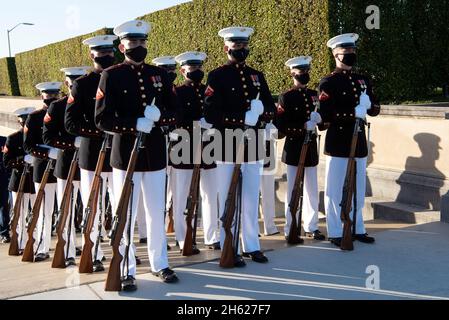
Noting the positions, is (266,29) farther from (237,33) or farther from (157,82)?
(157,82)

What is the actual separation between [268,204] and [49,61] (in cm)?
2448

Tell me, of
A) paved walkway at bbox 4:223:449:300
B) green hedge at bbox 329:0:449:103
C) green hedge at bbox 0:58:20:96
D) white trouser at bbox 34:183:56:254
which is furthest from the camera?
green hedge at bbox 0:58:20:96

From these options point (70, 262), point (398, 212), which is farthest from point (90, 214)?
point (398, 212)

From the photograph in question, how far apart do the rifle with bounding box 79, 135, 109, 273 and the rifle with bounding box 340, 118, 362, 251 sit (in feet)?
7.88

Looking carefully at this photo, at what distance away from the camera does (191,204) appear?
5953 mm

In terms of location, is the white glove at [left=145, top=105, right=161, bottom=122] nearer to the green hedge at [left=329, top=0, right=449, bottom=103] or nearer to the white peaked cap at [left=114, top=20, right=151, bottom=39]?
the white peaked cap at [left=114, top=20, right=151, bottom=39]

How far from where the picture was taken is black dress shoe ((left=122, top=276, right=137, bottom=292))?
4.52 meters

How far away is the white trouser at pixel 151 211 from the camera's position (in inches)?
186

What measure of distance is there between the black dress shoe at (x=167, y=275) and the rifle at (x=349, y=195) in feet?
6.04

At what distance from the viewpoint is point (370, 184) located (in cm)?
768

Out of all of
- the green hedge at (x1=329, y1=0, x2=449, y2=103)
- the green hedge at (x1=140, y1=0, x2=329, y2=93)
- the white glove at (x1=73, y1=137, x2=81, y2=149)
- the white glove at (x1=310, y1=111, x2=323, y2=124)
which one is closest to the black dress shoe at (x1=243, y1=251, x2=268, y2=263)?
the white glove at (x1=310, y1=111, x2=323, y2=124)
